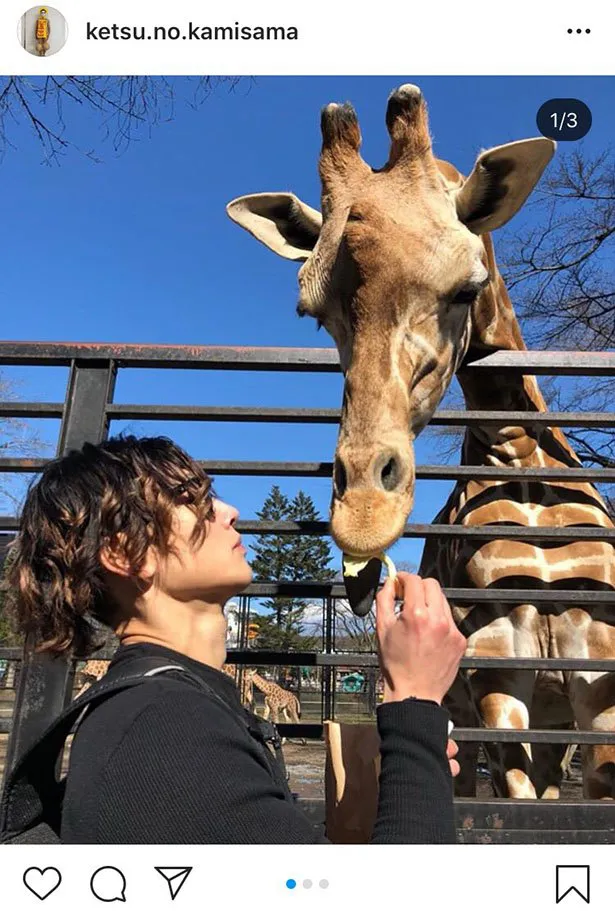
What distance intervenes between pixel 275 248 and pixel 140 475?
219 centimetres

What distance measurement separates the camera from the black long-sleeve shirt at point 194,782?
103 centimetres

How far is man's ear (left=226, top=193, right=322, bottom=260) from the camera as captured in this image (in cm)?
338

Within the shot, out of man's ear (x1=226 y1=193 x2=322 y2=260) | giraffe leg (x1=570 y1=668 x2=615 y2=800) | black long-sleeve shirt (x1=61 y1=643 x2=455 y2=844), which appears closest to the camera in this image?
black long-sleeve shirt (x1=61 y1=643 x2=455 y2=844)

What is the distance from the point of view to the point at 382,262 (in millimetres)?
2492

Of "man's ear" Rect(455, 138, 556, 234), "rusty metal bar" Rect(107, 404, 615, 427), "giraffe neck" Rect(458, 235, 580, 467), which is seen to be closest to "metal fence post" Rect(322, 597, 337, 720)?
"giraffe neck" Rect(458, 235, 580, 467)

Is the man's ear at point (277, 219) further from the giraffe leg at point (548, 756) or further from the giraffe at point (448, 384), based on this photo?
the giraffe leg at point (548, 756)

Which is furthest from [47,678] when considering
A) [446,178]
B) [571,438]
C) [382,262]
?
[571,438]

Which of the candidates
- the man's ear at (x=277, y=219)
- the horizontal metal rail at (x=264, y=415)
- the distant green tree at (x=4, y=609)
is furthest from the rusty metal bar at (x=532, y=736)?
the man's ear at (x=277, y=219)

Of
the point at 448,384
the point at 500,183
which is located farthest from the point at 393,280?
the point at 500,183
